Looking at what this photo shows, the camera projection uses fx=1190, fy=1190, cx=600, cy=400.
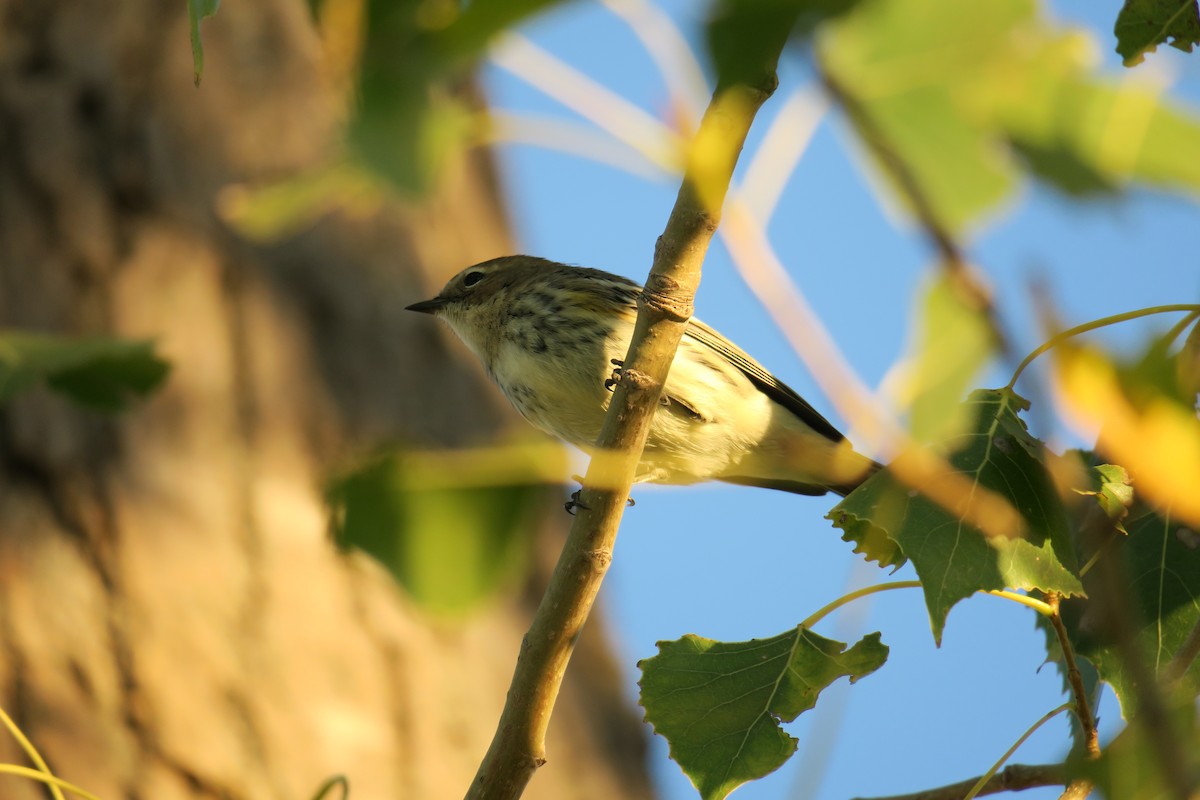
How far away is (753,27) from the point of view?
664 mm

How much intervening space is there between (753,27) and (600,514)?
1.75 metres

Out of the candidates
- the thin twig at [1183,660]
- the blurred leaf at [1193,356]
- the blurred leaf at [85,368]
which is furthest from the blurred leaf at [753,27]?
the blurred leaf at [85,368]

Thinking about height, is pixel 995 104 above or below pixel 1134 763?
above

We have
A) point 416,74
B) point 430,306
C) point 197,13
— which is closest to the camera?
point 416,74

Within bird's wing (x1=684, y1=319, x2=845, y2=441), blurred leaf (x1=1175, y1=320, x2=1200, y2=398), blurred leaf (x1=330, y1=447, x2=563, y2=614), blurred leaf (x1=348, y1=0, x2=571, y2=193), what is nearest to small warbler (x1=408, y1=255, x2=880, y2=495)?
bird's wing (x1=684, y1=319, x2=845, y2=441)

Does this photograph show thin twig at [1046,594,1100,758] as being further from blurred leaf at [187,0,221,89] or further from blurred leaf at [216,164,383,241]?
blurred leaf at [187,0,221,89]

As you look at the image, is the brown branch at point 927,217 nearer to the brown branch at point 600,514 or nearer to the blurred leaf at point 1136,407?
the blurred leaf at point 1136,407

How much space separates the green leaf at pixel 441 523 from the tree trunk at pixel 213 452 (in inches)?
136

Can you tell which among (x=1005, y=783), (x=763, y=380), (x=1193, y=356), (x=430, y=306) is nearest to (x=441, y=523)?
(x=1193, y=356)

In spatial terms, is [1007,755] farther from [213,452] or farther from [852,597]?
[213,452]

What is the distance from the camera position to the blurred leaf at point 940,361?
0.89 m

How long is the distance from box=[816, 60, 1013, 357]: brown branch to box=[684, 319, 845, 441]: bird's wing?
4.14m

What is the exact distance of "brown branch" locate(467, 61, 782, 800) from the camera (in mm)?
2104

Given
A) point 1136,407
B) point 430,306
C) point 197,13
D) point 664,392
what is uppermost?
point 430,306
